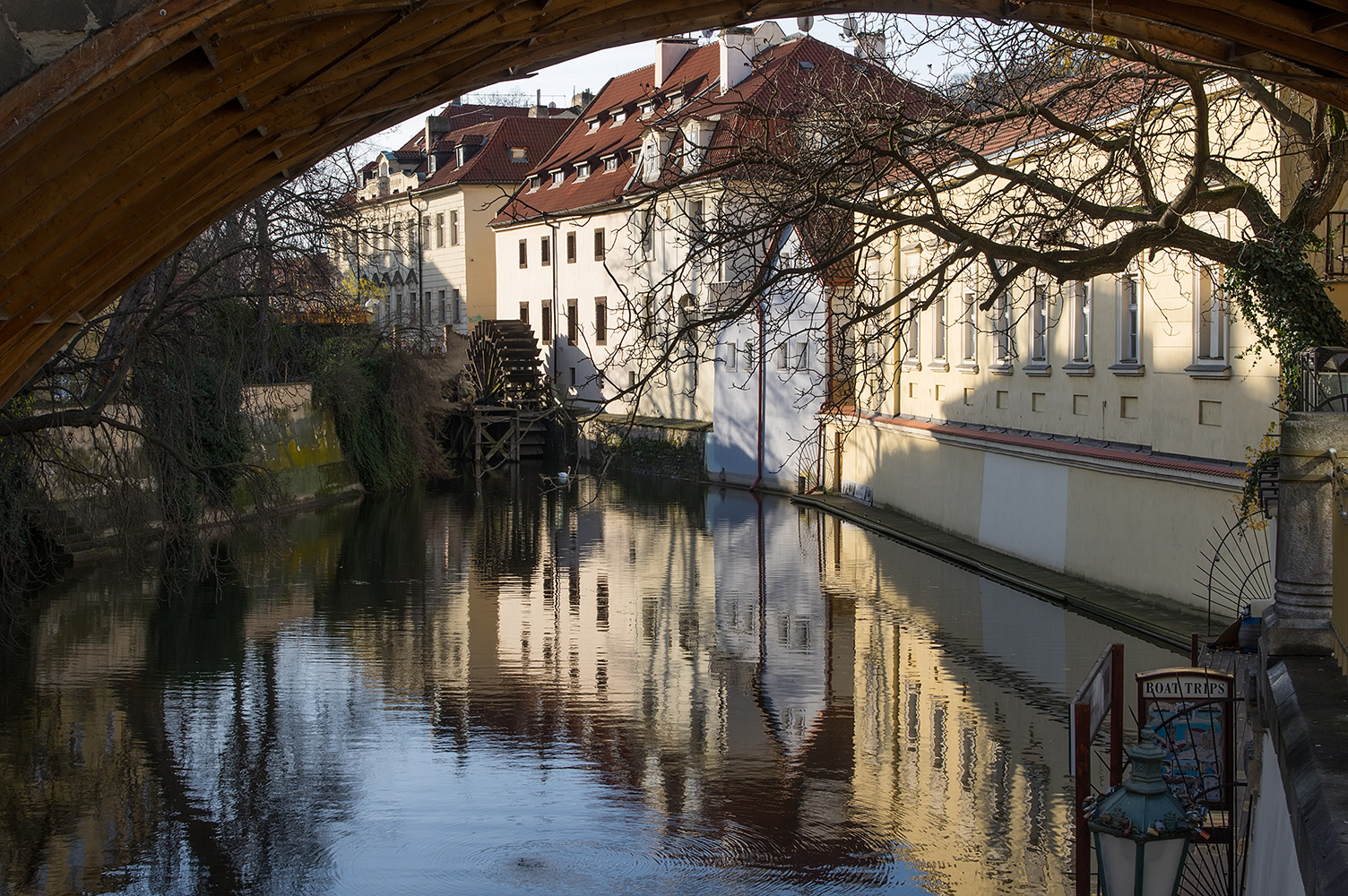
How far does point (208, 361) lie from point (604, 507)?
547 inches

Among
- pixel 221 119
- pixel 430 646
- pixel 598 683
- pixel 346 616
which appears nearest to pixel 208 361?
pixel 346 616

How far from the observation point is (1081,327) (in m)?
19.0

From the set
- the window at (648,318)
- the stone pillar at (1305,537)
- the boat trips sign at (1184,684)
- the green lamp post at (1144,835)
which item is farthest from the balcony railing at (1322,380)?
the window at (648,318)

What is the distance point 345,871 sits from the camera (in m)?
8.37

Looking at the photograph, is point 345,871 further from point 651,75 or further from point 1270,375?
point 651,75

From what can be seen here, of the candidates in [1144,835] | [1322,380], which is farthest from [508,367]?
[1144,835]

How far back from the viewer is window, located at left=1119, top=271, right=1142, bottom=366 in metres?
17.4

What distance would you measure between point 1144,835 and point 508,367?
125ft

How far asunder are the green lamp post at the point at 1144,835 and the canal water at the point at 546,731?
2800mm

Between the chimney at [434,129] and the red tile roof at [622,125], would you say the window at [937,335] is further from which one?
the chimney at [434,129]

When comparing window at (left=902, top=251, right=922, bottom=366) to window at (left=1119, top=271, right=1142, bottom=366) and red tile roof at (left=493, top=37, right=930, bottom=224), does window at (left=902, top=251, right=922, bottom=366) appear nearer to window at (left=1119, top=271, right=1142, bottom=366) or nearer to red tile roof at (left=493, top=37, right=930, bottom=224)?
red tile roof at (left=493, top=37, right=930, bottom=224)

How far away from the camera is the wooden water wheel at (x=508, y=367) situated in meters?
42.2

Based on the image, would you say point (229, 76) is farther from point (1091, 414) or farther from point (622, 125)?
point (622, 125)

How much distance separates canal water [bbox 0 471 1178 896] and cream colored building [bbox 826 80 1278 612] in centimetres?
126
